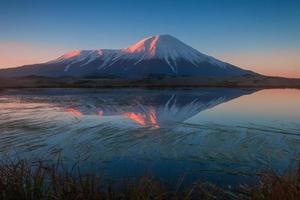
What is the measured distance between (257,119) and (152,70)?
17083 centimetres

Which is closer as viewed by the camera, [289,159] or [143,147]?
[289,159]

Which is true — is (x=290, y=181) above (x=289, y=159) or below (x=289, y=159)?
above

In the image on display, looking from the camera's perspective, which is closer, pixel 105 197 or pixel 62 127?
pixel 105 197

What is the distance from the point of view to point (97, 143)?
37.1 feet

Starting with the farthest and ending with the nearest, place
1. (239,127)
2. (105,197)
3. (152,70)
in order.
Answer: (152,70), (239,127), (105,197)

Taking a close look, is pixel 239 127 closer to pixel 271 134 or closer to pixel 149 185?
pixel 271 134

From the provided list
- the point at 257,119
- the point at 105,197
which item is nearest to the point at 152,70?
the point at 257,119

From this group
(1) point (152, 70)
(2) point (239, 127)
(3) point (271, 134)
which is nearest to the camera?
(3) point (271, 134)

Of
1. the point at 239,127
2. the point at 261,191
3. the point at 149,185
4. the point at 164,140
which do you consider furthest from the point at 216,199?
the point at 239,127

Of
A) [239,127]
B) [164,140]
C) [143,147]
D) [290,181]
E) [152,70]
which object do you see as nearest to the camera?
[290,181]

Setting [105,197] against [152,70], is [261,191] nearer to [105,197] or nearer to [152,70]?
[105,197]

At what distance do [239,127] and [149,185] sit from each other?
975 cm

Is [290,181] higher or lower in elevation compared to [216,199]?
higher

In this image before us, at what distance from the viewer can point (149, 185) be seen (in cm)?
557
